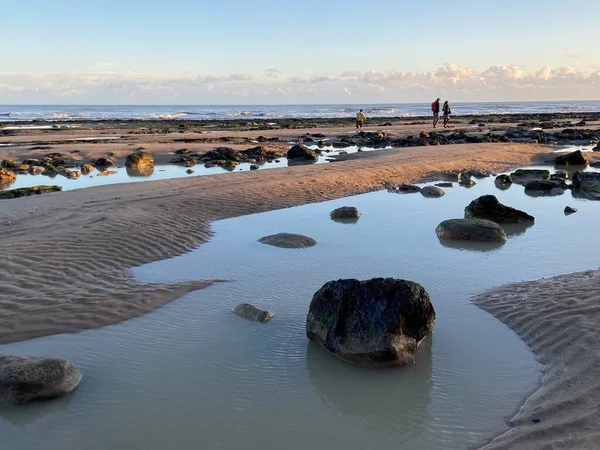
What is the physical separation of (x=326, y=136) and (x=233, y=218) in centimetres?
2641

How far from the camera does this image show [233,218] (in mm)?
12312

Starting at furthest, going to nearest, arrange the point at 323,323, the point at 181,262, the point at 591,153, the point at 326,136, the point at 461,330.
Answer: the point at 326,136, the point at 591,153, the point at 181,262, the point at 461,330, the point at 323,323

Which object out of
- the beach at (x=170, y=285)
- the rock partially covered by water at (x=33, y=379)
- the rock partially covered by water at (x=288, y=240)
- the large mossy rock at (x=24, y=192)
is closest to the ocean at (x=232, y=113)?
the large mossy rock at (x=24, y=192)

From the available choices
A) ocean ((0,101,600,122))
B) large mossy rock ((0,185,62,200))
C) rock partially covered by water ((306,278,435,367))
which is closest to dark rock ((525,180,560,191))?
rock partially covered by water ((306,278,435,367))

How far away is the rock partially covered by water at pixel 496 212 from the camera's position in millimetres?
11508

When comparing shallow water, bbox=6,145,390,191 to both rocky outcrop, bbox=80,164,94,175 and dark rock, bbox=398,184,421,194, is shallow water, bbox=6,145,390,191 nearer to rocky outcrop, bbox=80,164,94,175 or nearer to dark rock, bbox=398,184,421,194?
rocky outcrop, bbox=80,164,94,175

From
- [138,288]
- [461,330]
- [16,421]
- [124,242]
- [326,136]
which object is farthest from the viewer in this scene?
[326,136]

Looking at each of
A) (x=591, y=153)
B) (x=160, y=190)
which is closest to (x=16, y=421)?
(x=160, y=190)

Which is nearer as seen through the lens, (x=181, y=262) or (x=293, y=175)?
(x=181, y=262)

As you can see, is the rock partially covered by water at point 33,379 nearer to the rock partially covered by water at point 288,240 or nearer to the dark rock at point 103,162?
the rock partially covered by water at point 288,240

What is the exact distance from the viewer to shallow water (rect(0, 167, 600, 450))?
4266 mm

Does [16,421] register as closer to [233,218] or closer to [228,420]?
[228,420]

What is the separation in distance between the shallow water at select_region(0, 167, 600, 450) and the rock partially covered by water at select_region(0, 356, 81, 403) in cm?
10

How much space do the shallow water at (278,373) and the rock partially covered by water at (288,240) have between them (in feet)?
2.35
